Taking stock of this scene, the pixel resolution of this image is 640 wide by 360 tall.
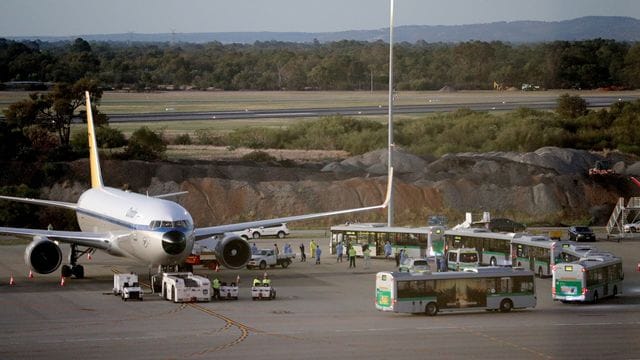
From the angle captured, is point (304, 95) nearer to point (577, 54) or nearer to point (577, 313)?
point (577, 54)

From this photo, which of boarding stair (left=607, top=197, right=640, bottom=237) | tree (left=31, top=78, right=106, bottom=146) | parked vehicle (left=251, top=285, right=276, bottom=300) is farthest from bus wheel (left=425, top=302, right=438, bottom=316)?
tree (left=31, top=78, right=106, bottom=146)

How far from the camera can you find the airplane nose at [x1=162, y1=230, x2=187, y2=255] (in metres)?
55.0

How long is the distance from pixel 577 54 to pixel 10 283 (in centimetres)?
5089

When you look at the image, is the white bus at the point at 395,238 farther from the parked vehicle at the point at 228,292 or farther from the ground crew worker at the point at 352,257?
the parked vehicle at the point at 228,292

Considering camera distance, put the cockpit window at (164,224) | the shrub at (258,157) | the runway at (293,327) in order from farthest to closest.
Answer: the shrub at (258,157) < the cockpit window at (164,224) < the runway at (293,327)

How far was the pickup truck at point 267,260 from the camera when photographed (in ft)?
228

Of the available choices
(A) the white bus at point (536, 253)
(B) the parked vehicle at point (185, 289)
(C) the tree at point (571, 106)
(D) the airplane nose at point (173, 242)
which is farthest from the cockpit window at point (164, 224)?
(C) the tree at point (571, 106)

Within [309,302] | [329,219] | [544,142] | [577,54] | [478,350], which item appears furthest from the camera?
[544,142]

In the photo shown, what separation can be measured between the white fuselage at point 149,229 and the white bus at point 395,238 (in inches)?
808

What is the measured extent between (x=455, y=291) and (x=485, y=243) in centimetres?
2236

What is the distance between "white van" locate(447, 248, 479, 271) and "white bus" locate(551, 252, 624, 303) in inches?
486

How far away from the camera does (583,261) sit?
178 feet

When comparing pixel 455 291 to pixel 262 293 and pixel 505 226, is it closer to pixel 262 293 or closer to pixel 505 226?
pixel 262 293

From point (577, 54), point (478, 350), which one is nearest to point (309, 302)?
point (478, 350)
